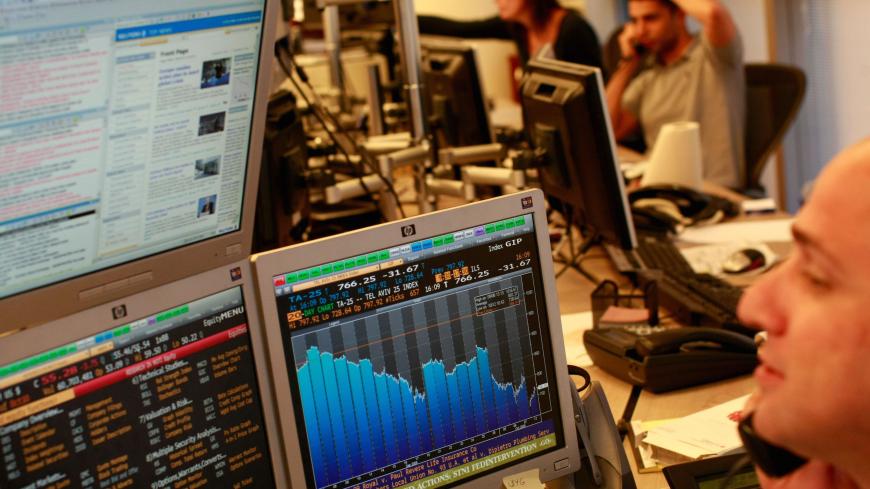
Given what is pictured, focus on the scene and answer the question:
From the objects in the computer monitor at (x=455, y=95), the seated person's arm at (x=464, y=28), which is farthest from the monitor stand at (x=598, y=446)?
the seated person's arm at (x=464, y=28)

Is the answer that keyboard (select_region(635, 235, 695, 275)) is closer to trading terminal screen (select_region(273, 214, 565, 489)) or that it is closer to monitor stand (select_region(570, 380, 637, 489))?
monitor stand (select_region(570, 380, 637, 489))

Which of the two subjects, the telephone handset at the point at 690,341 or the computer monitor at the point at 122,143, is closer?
the computer monitor at the point at 122,143

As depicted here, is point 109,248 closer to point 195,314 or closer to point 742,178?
point 195,314

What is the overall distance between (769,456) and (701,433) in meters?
0.63

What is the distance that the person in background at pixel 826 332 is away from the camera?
28.1 inches

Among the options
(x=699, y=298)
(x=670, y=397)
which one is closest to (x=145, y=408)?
(x=670, y=397)

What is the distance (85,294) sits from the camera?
3.91 ft

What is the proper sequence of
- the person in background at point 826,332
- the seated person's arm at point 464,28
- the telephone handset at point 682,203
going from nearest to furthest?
the person in background at point 826,332, the telephone handset at point 682,203, the seated person's arm at point 464,28

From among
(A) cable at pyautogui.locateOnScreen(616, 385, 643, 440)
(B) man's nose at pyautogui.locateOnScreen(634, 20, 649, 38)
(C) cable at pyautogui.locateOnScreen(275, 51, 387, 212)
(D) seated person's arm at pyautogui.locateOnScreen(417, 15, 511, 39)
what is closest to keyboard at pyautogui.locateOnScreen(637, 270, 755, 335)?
(A) cable at pyautogui.locateOnScreen(616, 385, 643, 440)

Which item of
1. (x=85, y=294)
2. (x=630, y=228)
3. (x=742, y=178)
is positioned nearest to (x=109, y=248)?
(x=85, y=294)

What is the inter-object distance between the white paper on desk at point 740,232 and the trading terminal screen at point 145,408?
1.77 m

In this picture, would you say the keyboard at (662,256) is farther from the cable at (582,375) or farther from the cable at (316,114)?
the cable at (582,375)

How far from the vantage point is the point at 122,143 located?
1.19m

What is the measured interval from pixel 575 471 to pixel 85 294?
2.10 feet
